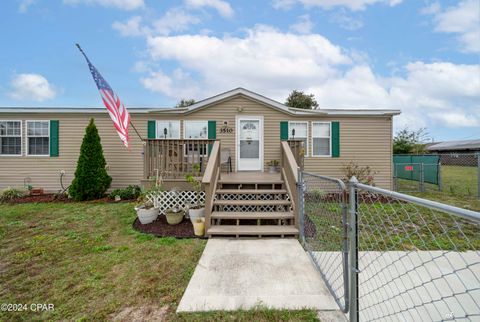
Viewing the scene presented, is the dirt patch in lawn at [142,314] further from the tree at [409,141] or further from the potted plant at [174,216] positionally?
the tree at [409,141]

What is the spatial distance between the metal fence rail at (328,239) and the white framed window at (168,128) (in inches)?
215

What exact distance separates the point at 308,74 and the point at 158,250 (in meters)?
14.9

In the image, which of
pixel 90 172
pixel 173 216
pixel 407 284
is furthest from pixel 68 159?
pixel 407 284

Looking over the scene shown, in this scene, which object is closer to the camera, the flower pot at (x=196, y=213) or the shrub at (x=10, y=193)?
the flower pot at (x=196, y=213)

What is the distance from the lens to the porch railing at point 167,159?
5.23m

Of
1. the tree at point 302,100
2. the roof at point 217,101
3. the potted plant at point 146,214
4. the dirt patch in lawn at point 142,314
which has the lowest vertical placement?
the dirt patch in lawn at point 142,314

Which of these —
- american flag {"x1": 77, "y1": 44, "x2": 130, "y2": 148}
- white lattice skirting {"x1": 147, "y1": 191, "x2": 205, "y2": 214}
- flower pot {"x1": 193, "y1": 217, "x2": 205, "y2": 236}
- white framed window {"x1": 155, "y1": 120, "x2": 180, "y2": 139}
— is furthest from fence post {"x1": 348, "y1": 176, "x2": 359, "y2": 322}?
white framed window {"x1": 155, "y1": 120, "x2": 180, "y2": 139}

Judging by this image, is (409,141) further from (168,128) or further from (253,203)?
(253,203)

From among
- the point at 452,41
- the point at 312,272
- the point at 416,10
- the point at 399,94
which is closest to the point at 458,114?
the point at 399,94

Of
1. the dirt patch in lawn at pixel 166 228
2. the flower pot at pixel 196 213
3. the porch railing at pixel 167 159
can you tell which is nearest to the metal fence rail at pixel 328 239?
the flower pot at pixel 196 213

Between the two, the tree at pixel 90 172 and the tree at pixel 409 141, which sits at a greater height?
the tree at pixel 409 141

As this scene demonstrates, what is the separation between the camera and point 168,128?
8.07m

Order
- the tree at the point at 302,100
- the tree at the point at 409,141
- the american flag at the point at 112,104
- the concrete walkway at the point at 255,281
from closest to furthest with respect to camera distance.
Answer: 1. the concrete walkway at the point at 255,281
2. the american flag at the point at 112,104
3. the tree at the point at 409,141
4. the tree at the point at 302,100

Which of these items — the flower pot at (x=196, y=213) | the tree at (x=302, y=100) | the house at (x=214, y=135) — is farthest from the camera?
the tree at (x=302, y=100)
